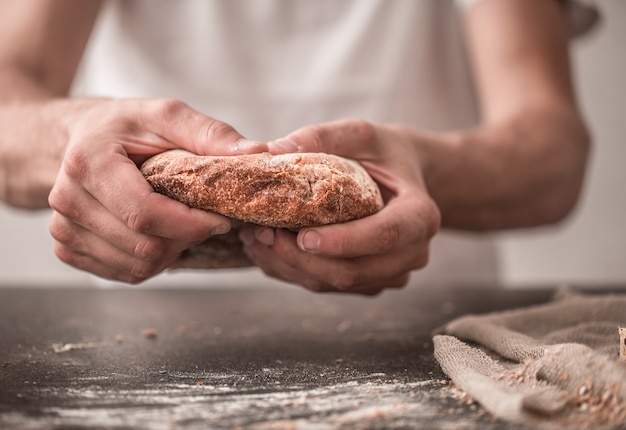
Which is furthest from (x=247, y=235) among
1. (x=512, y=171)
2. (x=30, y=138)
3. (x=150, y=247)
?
(x=512, y=171)

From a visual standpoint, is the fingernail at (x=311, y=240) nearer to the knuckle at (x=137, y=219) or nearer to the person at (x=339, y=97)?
the person at (x=339, y=97)

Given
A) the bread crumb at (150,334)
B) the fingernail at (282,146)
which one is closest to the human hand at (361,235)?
the fingernail at (282,146)

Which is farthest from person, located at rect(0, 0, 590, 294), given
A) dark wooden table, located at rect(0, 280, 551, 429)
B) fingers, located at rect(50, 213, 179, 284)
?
A: dark wooden table, located at rect(0, 280, 551, 429)

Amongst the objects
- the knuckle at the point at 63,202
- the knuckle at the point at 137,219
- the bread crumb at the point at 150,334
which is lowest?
the bread crumb at the point at 150,334

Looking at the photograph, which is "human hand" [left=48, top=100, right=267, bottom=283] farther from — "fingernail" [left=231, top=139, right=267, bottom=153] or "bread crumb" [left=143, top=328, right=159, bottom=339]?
"bread crumb" [left=143, top=328, right=159, bottom=339]

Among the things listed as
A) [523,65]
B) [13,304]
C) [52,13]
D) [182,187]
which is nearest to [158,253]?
[182,187]

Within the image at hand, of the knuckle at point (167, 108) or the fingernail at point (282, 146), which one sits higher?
the knuckle at point (167, 108)

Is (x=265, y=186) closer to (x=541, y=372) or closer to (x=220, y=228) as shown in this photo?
(x=220, y=228)
